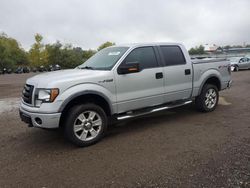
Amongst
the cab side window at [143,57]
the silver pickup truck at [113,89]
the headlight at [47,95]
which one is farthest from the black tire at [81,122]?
the cab side window at [143,57]

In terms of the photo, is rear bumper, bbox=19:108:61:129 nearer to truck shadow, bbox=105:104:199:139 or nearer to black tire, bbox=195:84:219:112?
truck shadow, bbox=105:104:199:139

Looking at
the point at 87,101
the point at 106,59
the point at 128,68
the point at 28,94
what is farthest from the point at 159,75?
the point at 28,94

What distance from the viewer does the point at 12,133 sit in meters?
5.85

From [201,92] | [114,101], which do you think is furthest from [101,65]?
[201,92]

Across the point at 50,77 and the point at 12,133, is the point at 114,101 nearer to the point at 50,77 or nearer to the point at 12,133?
the point at 50,77

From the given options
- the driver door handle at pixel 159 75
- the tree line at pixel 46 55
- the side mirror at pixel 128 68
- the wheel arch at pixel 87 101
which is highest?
the tree line at pixel 46 55

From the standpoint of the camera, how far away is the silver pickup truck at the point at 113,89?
15.0 ft

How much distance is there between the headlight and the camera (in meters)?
4.46

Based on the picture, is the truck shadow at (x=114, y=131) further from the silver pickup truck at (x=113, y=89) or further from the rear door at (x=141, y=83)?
the rear door at (x=141, y=83)

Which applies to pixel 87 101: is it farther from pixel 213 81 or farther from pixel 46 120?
pixel 213 81

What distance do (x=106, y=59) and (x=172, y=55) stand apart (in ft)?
5.38

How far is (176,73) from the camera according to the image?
609 centimetres

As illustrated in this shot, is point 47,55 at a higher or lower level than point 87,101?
higher

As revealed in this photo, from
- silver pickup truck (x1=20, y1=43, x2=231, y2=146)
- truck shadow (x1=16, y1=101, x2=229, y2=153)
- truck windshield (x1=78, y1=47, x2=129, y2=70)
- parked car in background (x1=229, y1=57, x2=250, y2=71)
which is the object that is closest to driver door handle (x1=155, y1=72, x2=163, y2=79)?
silver pickup truck (x1=20, y1=43, x2=231, y2=146)
